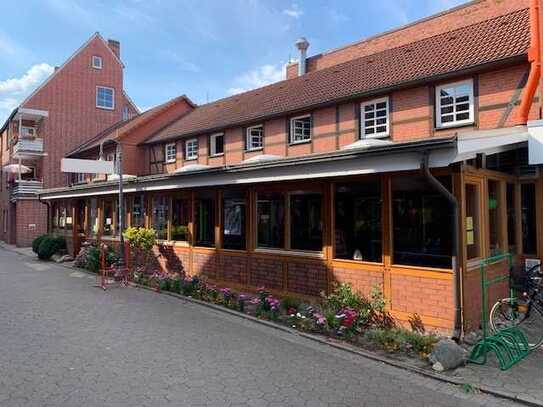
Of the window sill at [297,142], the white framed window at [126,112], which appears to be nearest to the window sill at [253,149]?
the window sill at [297,142]

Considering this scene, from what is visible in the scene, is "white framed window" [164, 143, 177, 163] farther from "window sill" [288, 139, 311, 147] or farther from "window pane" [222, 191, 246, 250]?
"window pane" [222, 191, 246, 250]

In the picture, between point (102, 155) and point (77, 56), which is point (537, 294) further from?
point (77, 56)

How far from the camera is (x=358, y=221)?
24.3 feet

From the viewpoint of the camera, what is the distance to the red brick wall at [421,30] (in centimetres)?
1781

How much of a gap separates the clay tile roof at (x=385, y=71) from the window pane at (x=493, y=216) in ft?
16.1

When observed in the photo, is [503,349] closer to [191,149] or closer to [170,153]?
[191,149]

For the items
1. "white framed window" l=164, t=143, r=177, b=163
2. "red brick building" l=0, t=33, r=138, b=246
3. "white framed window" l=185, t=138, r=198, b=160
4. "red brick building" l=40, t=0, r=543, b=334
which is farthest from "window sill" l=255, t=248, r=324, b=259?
"red brick building" l=0, t=33, r=138, b=246

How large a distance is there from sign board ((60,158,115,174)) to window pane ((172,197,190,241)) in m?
2.70

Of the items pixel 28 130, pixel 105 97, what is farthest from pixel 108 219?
pixel 28 130

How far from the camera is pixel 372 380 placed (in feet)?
16.1

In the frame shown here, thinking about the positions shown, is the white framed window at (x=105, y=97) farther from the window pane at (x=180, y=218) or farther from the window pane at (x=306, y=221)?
the window pane at (x=306, y=221)

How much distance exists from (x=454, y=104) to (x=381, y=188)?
6524 millimetres

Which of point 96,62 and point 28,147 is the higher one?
point 96,62

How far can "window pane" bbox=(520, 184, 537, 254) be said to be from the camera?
9.06m
